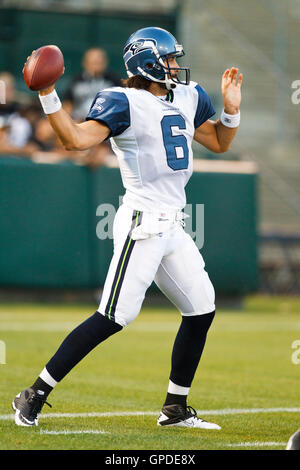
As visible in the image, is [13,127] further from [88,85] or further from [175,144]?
[175,144]

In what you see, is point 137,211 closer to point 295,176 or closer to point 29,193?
point 29,193

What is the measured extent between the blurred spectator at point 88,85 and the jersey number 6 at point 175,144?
7.29 meters

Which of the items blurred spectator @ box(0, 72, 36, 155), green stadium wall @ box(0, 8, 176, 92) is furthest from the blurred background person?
green stadium wall @ box(0, 8, 176, 92)

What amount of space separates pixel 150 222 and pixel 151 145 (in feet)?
1.30

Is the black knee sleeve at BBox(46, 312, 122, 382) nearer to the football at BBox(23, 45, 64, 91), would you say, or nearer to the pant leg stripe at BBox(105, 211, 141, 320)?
the pant leg stripe at BBox(105, 211, 141, 320)

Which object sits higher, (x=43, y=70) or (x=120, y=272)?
(x=43, y=70)

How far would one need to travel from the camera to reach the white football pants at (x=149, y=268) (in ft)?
15.0

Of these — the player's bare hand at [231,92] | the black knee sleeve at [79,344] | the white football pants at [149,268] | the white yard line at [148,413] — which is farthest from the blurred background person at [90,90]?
the black knee sleeve at [79,344]

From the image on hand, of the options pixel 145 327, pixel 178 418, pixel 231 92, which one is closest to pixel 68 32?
pixel 145 327

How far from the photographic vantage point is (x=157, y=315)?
11469mm

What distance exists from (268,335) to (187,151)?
5260 millimetres

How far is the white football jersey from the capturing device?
462 centimetres

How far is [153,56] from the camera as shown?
4.74 metres

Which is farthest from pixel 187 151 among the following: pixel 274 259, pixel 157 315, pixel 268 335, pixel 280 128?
pixel 280 128
